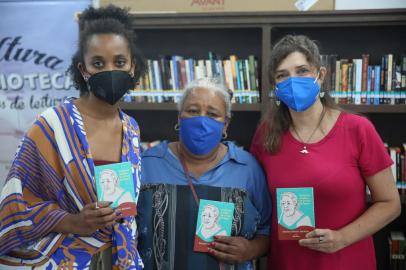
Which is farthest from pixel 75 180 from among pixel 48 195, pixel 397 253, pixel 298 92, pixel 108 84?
pixel 397 253

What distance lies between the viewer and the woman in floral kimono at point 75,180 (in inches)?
63.6

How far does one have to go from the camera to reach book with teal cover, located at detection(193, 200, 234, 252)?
1737 mm

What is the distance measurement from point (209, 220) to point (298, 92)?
28.8 inches

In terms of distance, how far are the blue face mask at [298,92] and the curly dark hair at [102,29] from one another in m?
0.70

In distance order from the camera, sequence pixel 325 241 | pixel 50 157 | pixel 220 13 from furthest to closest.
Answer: pixel 220 13 < pixel 325 241 < pixel 50 157

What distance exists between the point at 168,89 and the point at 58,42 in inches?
47.0

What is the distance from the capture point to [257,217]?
188 cm

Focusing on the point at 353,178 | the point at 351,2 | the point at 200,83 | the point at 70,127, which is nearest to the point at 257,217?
the point at 353,178

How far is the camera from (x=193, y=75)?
124 inches

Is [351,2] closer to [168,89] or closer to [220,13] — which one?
[220,13]

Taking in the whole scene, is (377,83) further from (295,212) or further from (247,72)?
(295,212)

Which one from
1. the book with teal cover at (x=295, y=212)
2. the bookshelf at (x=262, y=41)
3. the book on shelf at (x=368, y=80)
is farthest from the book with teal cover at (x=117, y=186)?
the book on shelf at (x=368, y=80)

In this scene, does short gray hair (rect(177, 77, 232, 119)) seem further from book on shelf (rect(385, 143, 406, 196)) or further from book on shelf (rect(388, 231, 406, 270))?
book on shelf (rect(388, 231, 406, 270))

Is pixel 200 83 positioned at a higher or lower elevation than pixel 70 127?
higher
